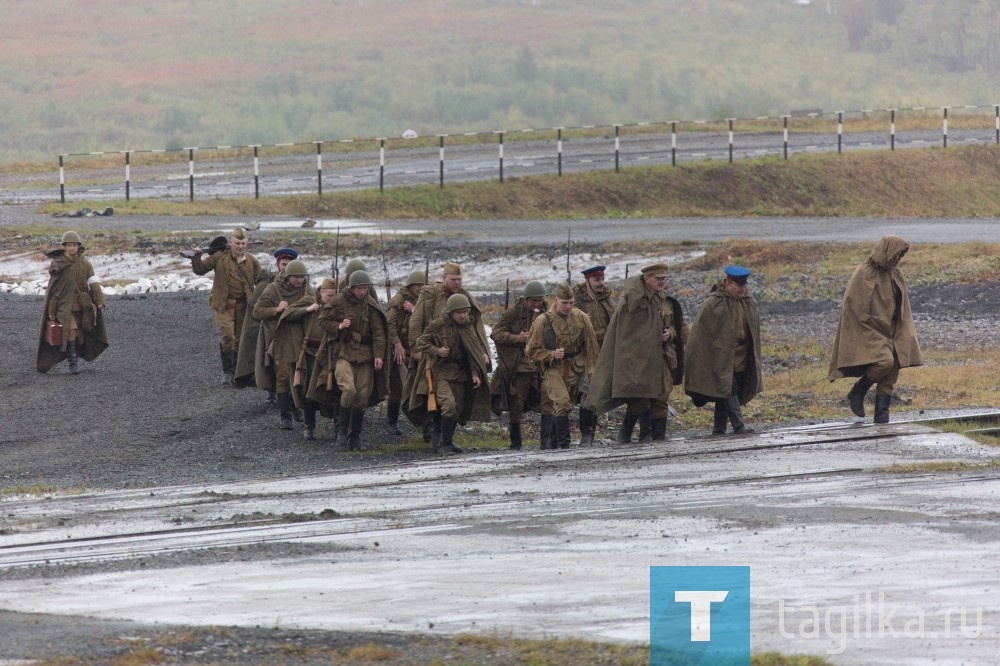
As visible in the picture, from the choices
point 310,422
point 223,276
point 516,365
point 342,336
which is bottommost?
point 310,422

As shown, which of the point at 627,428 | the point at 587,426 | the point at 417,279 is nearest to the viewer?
the point at 627,428

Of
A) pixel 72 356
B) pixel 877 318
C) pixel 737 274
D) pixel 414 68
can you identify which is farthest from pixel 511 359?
pixel 414 68

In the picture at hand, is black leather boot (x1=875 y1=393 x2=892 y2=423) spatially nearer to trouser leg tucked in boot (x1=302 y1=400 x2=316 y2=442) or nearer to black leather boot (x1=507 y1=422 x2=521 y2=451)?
black leather boot (x1=507 y1=422 x2=521 y2=451)

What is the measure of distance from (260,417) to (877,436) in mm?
7028

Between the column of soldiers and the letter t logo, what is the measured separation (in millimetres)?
6879

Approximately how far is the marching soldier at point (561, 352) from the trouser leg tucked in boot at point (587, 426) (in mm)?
409

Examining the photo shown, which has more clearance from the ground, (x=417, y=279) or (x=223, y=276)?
(x=417, y=279)

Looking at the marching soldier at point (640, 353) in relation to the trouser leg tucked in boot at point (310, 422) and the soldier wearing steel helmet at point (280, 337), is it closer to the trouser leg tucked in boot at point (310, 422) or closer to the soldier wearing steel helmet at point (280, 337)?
the trouser leg tucked in boot at point (310, 422)

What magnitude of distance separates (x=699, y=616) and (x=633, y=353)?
24.4 ft

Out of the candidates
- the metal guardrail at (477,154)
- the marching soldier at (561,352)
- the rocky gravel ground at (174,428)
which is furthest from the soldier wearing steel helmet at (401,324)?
the metal guardrail at (477,154)

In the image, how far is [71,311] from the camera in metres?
20.3

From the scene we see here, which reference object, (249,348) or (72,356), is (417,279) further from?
(72,356)

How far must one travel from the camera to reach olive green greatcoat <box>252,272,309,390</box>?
694 inches

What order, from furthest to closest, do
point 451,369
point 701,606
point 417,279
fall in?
point 417,279
point 451,369
point 701,606
